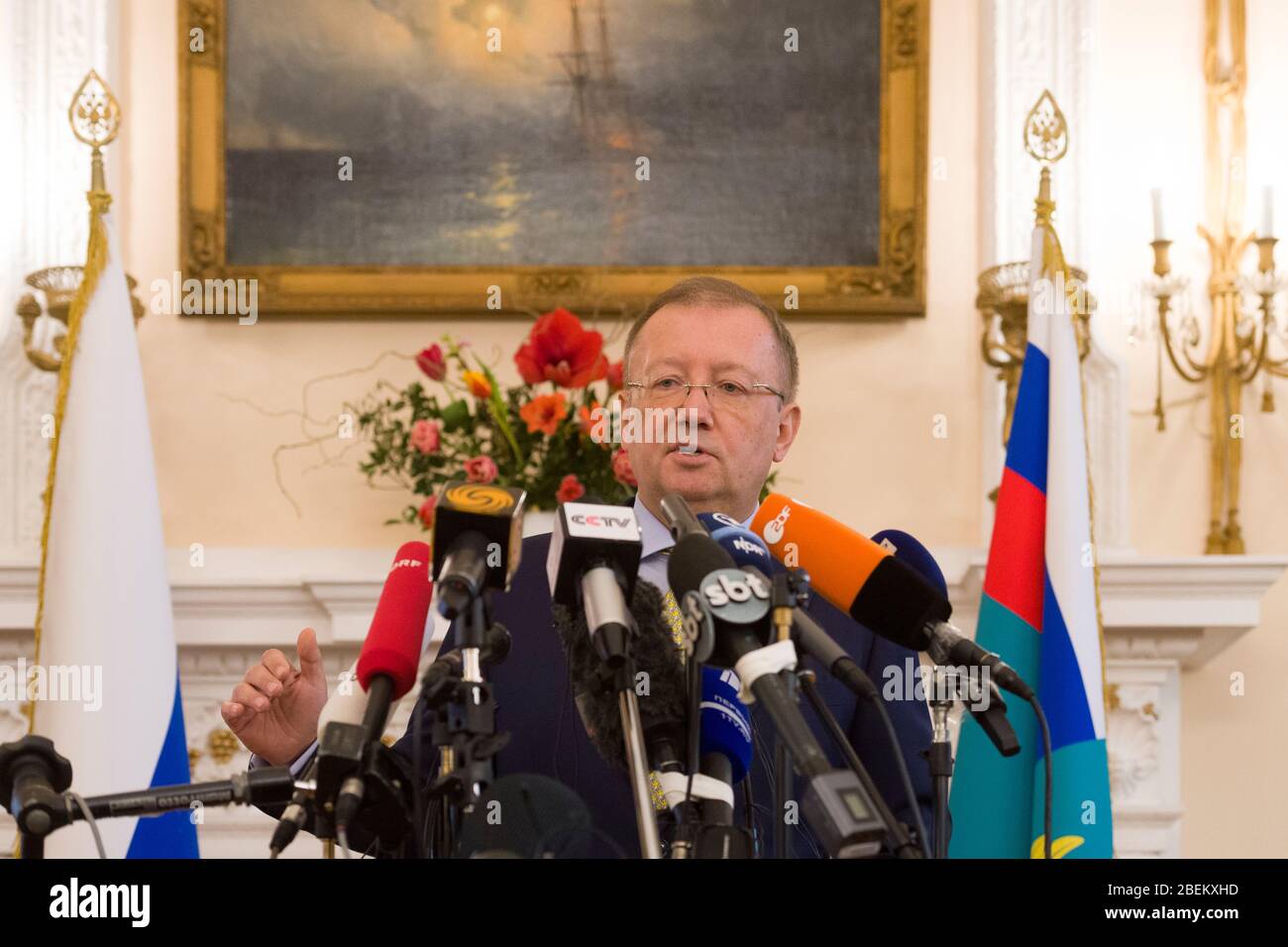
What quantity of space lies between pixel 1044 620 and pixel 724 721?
222 cm

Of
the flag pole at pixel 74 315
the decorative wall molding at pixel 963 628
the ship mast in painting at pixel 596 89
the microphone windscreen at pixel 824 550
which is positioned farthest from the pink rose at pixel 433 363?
the microphone windscreen at pixel 824 550

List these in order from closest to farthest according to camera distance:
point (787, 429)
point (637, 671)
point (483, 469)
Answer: point (637, 671) < point (787, 429) < point (483, 469)

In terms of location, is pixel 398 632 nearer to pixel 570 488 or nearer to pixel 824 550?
pixel 824 550

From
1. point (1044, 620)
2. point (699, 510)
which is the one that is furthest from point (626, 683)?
point (1044, 620)

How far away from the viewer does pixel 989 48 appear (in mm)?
4293

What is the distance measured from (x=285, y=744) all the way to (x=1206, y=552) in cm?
315

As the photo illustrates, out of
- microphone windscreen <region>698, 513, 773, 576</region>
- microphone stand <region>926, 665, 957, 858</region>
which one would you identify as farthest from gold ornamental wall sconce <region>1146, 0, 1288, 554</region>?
microphone windscreen <region>698, 513, 773, 576</region>

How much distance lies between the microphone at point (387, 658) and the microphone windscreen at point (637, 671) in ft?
0.49

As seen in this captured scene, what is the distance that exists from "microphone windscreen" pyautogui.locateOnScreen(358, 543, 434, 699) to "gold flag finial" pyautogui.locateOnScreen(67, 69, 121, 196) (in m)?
2.56

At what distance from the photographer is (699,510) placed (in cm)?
221

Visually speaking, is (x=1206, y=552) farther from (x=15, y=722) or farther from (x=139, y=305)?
(x=15, y=722)

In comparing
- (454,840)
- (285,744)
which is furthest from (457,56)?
(454,840)

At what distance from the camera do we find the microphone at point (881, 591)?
1.41 metres

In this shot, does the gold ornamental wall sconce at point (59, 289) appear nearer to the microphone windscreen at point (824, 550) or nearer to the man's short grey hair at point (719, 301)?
the man's short grey hair at point (719, 301)
